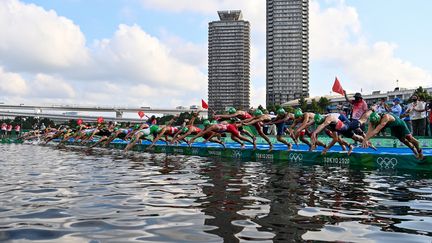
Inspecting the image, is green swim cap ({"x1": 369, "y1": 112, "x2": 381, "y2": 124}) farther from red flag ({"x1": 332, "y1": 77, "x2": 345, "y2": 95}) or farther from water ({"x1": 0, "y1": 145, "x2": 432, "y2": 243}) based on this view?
red flag ({"x1": 332, "y1": 77, "x2": 345, "y2": 95})

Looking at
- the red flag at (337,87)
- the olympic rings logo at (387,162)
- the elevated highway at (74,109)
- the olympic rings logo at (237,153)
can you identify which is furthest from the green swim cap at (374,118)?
the elevated highway at (74,109)

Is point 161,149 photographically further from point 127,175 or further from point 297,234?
point 297,234

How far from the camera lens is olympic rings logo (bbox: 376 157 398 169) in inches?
510

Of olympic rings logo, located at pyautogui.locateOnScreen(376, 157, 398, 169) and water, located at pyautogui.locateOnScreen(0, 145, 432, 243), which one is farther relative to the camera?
olympic rings logo, located at pyautogui.locateOnScreen(376, 157, 398, 169)

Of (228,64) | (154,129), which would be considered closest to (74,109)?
(228,64)

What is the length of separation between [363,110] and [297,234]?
1233cm

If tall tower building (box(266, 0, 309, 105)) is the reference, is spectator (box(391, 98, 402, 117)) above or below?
below

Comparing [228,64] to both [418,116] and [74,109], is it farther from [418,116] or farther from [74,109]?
[418,116]

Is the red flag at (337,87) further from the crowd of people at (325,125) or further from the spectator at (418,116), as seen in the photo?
the spectator at (418,116)

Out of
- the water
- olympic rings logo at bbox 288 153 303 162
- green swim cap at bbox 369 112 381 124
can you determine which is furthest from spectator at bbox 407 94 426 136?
the water

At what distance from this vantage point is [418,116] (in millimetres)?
19984

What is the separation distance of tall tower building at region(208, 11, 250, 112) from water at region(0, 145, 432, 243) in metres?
159

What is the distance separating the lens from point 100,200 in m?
6.95

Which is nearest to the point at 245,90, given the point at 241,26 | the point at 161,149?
the point at 241,26
